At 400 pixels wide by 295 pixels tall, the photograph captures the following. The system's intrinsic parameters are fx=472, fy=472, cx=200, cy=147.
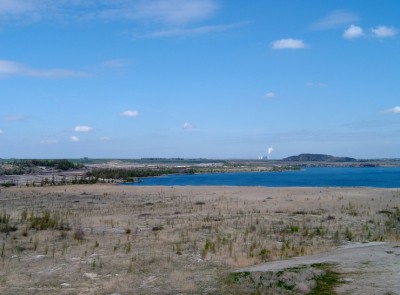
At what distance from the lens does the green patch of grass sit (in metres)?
11.3

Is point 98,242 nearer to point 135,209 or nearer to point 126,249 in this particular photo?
point 126,249

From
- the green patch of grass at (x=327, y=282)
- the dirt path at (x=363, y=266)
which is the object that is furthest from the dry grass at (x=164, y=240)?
the green patch of grass at (x=327, y=282)

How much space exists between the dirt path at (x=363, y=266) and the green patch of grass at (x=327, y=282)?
0.19 meters

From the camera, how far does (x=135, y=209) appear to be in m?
31.7

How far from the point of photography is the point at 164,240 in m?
19.3

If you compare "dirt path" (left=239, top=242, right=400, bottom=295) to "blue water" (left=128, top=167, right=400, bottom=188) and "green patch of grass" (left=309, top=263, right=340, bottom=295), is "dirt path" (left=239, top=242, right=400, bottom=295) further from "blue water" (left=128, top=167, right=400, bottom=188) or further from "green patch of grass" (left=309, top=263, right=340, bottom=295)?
"blue water" (left=128, top=167, right=400, bottom=188)

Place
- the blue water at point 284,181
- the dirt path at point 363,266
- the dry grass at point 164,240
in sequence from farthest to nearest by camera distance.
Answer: the blue water at point 284,181 < the dry grass at point 164,240 < the dirt path at point 363,266

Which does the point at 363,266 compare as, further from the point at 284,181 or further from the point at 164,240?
the point at 284,181

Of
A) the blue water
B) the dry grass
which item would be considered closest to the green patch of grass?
the dry grass

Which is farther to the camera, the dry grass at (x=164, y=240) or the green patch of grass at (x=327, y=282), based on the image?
the dry grass at (x=164, y=240)

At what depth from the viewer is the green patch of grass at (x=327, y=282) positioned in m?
11.3

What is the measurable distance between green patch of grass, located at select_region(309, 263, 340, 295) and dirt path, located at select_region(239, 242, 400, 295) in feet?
0.64

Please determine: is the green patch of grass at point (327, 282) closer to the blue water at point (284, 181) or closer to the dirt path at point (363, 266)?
the dirt path at point (363, 266)

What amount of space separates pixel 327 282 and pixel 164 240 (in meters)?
8.75
